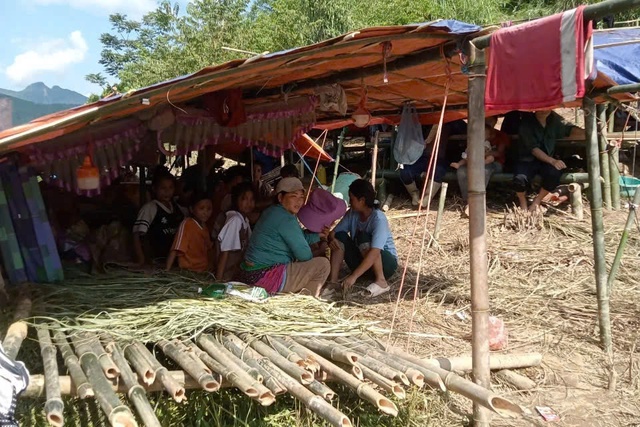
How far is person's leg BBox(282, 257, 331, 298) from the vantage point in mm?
4781

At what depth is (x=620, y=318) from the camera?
4.62 metres

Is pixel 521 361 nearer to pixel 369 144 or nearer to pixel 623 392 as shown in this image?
pixel 623 392

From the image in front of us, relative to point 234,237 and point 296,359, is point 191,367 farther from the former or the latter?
point 234,237

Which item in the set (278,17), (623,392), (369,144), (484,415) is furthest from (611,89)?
(278,17)

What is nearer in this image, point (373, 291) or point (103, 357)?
point (103, 357)

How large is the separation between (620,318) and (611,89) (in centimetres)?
179

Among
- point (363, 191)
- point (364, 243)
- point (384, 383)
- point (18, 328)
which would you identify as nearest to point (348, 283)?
point (364, 243)

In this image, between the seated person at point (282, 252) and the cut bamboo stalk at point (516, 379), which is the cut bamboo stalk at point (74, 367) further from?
the cut bamboo stalk at point (516, 379)

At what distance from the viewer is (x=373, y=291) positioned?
5250 millimetres

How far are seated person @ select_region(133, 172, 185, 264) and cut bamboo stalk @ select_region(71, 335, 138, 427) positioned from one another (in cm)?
221

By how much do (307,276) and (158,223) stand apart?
1642 mm

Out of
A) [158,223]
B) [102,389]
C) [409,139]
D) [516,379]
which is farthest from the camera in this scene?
[409,139]

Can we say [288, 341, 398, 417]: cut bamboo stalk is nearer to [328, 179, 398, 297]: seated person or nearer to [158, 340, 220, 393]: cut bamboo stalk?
[158, 340, 220, 393]: cut bamboo stalk

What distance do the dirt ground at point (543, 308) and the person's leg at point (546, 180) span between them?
21 centimetres
